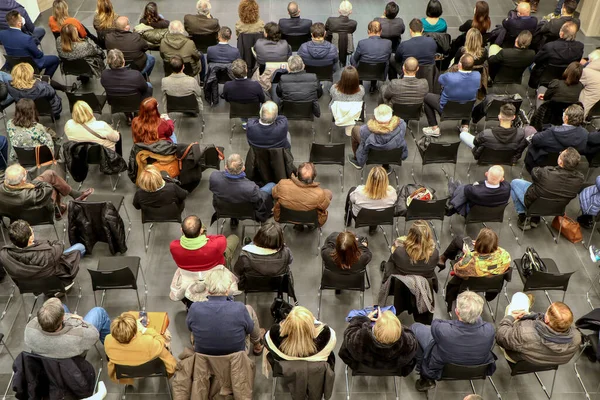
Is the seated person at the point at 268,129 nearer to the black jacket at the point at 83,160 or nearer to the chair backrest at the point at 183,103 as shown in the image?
the chair backrest at the point at 183,103

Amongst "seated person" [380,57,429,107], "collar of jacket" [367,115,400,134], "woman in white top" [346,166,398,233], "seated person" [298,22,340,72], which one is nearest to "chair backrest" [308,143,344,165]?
"collar of jacket" [367,115,400,134]

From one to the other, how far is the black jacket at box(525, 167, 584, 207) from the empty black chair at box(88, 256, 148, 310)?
15.1ft

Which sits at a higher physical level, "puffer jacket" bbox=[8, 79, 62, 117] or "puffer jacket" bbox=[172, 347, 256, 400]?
"puffer jacket" bbox=[8, 79, 62, 117]

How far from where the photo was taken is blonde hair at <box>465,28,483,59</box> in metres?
9.92

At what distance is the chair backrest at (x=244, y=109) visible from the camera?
9.13m

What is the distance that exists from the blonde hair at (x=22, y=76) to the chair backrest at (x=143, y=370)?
4.72 m

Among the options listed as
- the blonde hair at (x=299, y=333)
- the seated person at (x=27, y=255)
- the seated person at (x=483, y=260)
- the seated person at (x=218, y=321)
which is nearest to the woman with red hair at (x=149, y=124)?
the seated person at (x=27, y=255)

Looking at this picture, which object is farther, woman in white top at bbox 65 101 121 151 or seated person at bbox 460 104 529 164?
seated person at bbox 460 104 529 164

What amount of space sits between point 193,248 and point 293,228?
6.36 feet

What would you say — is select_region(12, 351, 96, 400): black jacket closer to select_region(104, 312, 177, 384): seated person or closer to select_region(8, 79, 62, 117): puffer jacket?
select_region(104, 312, 177, 384): seated person

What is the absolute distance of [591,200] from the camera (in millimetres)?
8125

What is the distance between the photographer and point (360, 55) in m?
10.1

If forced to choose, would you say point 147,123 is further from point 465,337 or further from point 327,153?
point 465,337

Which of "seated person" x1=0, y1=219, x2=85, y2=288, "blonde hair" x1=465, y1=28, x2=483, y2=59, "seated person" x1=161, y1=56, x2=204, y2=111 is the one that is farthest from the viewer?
"blonde hair" x1=465, y1=28, x2=483, y2=59
